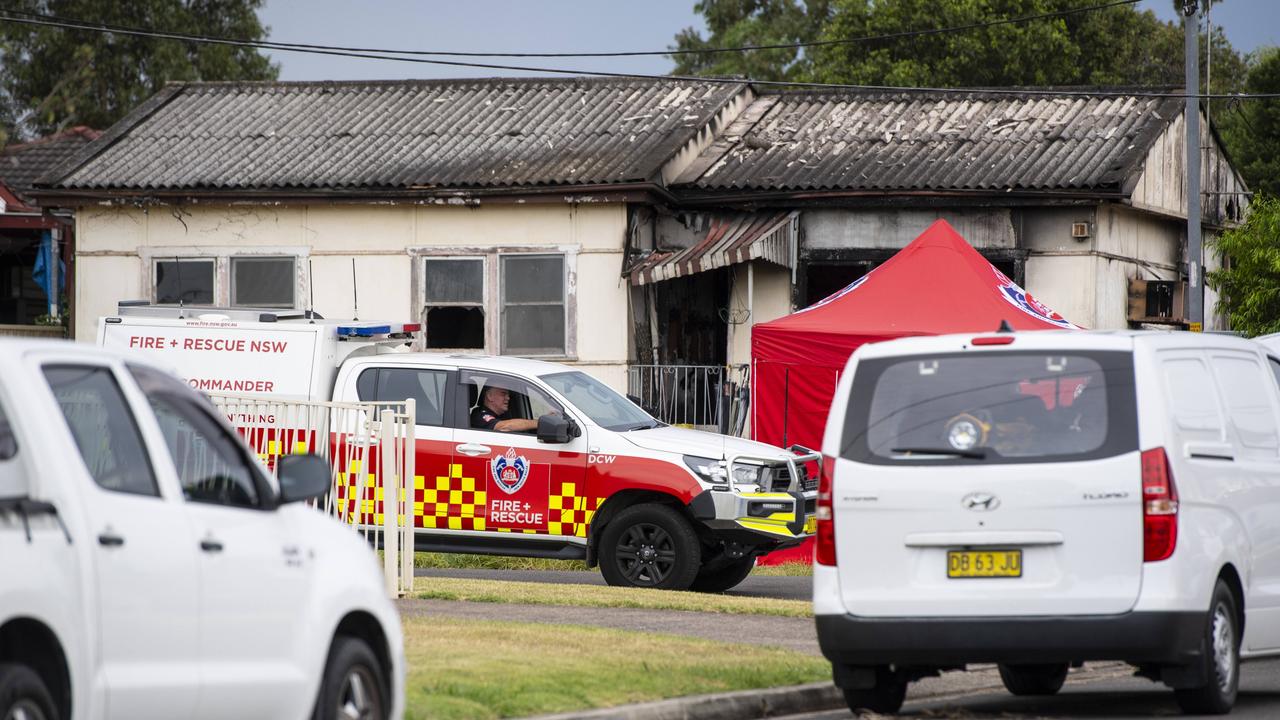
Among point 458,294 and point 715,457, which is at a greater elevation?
point 458,294

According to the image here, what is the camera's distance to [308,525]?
734 centimetres

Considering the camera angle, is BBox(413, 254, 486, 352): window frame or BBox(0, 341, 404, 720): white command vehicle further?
BBox(413, 254, 486, 352): window frame

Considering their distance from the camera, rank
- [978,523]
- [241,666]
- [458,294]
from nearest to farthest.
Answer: [241,666] → [978,523] → [458,294]

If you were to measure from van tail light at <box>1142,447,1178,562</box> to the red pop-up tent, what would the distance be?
10.5 metres

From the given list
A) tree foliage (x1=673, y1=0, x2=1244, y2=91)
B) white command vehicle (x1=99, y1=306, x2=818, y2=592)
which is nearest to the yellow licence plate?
white command vehicle (x1=99, y1=306, x2=818, y2=592)

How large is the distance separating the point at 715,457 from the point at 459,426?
225cm

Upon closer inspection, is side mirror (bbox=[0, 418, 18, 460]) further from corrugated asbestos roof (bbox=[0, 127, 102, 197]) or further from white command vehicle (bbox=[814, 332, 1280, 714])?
corrugated asbestos roof (bbox=[0, 127, 102, 197])

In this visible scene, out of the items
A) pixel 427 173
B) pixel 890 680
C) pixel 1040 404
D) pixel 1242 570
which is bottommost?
pixel 890 680

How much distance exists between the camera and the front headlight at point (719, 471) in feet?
51.2

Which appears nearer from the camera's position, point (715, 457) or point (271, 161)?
point (715, 457)

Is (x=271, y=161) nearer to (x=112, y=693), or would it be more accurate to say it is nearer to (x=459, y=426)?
(x=459, y=426)

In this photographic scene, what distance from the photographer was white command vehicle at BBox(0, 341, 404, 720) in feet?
18.7

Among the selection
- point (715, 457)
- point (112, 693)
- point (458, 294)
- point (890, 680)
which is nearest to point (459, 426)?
point (715, 457)

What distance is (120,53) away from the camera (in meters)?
53.4
